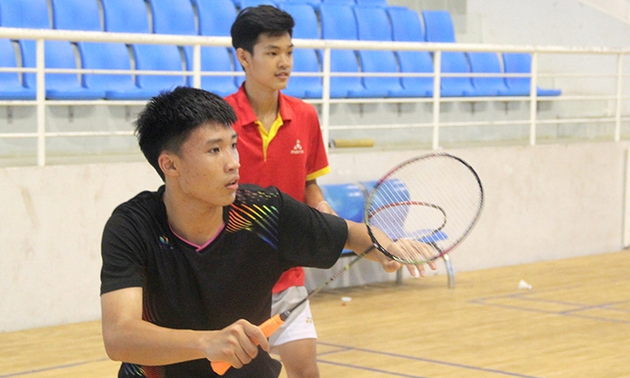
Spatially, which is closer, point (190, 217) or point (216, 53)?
point (190, 217)

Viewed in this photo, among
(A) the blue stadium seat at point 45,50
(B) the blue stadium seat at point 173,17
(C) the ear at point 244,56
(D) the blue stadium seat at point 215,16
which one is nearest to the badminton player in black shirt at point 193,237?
(C) the ear at point 244,56

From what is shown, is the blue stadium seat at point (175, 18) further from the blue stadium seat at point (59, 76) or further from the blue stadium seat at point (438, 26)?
the blue stadium seat at point (438, 26)

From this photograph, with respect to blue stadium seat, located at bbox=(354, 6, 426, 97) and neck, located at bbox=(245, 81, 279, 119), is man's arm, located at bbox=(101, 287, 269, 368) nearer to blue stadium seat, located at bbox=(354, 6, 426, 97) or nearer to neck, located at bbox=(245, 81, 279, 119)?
neck, located at bbox=(245, 81, 279, 119)

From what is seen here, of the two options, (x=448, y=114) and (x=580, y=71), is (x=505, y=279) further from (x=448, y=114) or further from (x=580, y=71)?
(x=580, y=71)

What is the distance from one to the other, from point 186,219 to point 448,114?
942 centimetres

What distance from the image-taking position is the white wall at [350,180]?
21.9 feet

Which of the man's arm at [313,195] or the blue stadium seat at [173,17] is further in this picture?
the blue stadium seat at [173,17]

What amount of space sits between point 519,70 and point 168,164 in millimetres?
10892

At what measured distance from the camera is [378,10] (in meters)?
12.0

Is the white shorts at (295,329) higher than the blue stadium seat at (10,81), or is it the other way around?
the blue stadium seat at (10,81)

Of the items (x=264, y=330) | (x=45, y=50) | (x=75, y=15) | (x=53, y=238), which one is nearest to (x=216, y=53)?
(x=75, y=15)

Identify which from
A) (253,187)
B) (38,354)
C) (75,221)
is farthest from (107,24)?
(253,187)

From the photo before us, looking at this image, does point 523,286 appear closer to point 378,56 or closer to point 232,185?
point 378,56

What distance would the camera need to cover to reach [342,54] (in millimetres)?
11227
